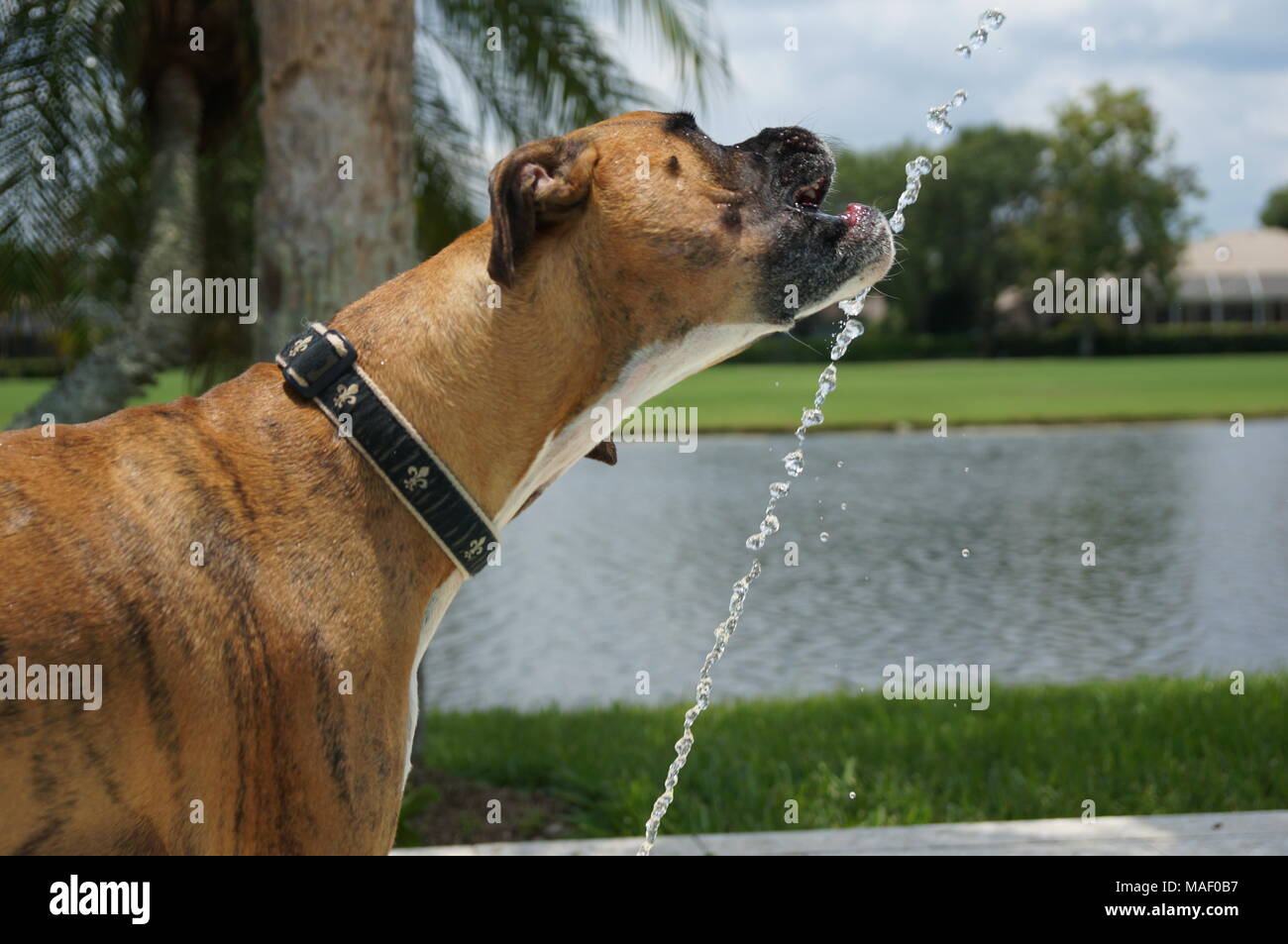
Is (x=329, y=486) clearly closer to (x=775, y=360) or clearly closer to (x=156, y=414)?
(x=156, y=414)

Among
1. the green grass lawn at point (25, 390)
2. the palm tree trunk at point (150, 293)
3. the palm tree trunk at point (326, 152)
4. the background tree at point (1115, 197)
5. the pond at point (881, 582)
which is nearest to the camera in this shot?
Answer: the palm tree trunk at point (326, 152)

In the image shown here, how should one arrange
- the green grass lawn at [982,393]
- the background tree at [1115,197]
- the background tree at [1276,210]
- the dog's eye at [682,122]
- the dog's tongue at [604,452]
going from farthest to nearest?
the background tree at [1276,210]
the background tree at [1115,197]
the green grass lawn at [982,393]
the dog's tongue at [604,452]
the dog's eye at [682,122]

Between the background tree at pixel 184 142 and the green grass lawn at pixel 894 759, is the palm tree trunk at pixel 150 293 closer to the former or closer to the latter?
the background tree at pixel 184 142

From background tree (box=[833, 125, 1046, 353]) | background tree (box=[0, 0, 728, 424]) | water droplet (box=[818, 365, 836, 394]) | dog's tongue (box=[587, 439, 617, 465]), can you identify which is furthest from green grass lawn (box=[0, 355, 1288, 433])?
background tree (box=[833, 125, 1046, 353])

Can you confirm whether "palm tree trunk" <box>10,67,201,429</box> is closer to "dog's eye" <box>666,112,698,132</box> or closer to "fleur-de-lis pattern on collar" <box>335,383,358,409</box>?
"fleur-de-lis pattern on collar" <box>335,383,358,409</box>

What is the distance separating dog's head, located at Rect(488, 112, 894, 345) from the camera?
2.28m

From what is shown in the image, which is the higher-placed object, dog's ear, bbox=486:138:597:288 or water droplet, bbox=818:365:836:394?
dog's ear, bbox=486:138:597:288

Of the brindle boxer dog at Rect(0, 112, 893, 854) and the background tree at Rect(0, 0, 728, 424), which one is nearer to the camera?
the brindle boxer dog at Rect(0, 112, 893, 854)

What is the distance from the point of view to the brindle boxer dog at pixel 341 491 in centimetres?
198

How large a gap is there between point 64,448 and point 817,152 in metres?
1.37

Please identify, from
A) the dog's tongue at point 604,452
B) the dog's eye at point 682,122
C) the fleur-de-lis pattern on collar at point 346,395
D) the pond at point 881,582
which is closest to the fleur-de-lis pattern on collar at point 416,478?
the fleur-de-lis pattern on collar at point 346,395

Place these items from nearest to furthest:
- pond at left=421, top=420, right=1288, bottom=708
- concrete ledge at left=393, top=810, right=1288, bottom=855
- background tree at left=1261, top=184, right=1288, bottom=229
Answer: concrete ledge at left=393, top=810, right=1288, bottom=855
pond at left=421, top=420, right=1288, bottom=708
background tree at left=1261, top=184, right=1288, bottom=229
